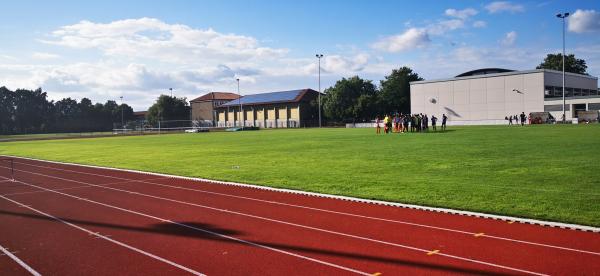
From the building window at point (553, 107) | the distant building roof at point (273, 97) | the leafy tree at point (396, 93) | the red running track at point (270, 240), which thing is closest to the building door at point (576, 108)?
the building window at point (553, 107)

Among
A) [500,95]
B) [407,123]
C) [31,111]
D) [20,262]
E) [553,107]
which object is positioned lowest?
[20,262]

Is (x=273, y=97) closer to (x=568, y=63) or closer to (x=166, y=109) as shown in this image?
(x=166, y=109)

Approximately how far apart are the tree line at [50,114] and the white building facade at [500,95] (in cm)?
7276

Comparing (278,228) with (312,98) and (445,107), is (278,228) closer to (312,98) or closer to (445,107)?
(445,107)

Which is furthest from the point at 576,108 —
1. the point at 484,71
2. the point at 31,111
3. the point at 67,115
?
the point at 31,111

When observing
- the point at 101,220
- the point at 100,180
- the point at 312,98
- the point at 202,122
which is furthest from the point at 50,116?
the point at 101,220

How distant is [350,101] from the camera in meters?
84.1

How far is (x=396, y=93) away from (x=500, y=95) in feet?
87.9

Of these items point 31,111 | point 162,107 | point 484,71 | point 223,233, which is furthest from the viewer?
point 31,111

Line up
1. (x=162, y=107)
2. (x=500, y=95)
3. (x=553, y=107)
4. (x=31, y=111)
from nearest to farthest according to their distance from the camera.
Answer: (x=553, y=107) → (x=500, y=95) → (x=162, y=107) → (x=31, y=111)

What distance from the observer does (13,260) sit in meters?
7.18

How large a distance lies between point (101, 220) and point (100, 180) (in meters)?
7.33

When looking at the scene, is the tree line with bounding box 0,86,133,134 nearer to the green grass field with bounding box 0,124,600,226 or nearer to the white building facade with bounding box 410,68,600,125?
the white building facade with bounding box 410,68,600,125

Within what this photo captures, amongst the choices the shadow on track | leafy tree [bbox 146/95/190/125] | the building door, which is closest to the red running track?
the shadow on track
